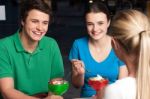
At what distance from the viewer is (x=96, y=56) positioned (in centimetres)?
338

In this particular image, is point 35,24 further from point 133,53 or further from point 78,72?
point 133,53

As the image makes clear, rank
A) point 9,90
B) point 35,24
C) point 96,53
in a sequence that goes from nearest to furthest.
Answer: point 9,90 → point 35,24 → point 96,53

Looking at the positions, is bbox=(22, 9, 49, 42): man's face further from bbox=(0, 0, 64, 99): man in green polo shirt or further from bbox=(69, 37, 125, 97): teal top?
bbox=(69, 37, 125, 97): teal top

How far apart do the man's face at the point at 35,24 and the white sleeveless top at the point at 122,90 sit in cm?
101

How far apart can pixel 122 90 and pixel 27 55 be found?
1.11 metres

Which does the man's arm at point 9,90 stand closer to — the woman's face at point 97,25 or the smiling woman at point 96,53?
the smiling woman at point 96,53

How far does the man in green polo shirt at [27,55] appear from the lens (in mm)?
2887

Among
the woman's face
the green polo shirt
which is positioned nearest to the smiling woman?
the woman's face

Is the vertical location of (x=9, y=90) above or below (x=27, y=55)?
below

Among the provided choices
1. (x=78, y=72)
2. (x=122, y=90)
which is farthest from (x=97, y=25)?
(x=122, y=90)

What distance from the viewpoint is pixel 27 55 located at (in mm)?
2967

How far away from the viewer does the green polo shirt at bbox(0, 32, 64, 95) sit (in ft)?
9.53

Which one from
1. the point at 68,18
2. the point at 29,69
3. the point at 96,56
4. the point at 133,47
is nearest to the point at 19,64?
the point at 29,69

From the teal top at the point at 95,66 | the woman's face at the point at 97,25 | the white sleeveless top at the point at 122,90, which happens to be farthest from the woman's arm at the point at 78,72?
the white sleeveless top at the point at 122,90
